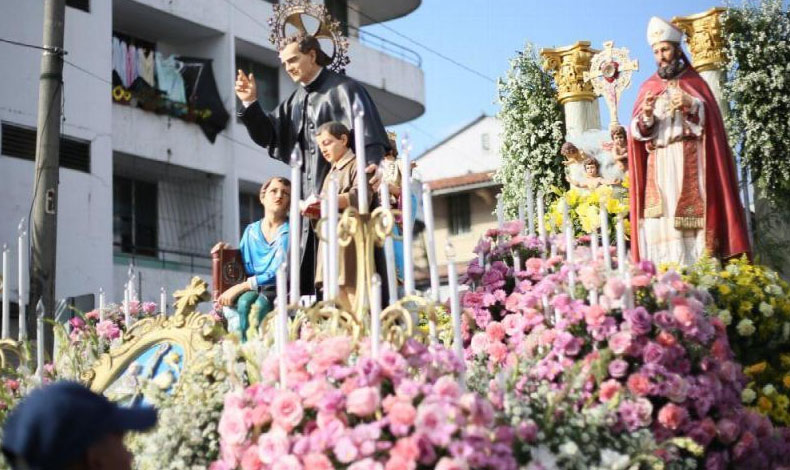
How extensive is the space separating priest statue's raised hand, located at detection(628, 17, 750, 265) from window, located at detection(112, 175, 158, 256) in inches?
799

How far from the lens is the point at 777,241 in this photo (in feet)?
45.5

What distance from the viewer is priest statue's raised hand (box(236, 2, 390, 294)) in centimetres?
912

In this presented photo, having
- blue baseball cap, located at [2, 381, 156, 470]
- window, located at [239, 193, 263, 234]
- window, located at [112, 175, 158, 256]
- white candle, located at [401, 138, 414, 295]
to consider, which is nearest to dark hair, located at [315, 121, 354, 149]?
white candle, located at [401, 138, 414, 295]

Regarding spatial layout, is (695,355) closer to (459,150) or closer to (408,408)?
(408,408)

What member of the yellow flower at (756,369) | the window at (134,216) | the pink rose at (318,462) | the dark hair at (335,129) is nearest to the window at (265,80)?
the window at (134,216)

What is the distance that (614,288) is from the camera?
270 inches

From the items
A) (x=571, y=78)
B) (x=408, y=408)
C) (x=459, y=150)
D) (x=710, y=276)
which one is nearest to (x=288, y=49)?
(x=710, y=276)

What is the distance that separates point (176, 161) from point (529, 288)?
22.5 metres

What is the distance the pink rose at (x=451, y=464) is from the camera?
211 inches

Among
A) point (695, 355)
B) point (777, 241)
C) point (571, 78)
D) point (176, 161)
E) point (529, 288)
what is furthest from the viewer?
point (176, 161)

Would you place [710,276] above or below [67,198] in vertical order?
below

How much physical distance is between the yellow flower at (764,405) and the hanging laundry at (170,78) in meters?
22.9

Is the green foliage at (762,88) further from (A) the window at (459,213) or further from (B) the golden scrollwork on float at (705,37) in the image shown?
(A) the window at (459,213)

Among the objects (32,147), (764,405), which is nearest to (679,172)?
(764,405)
